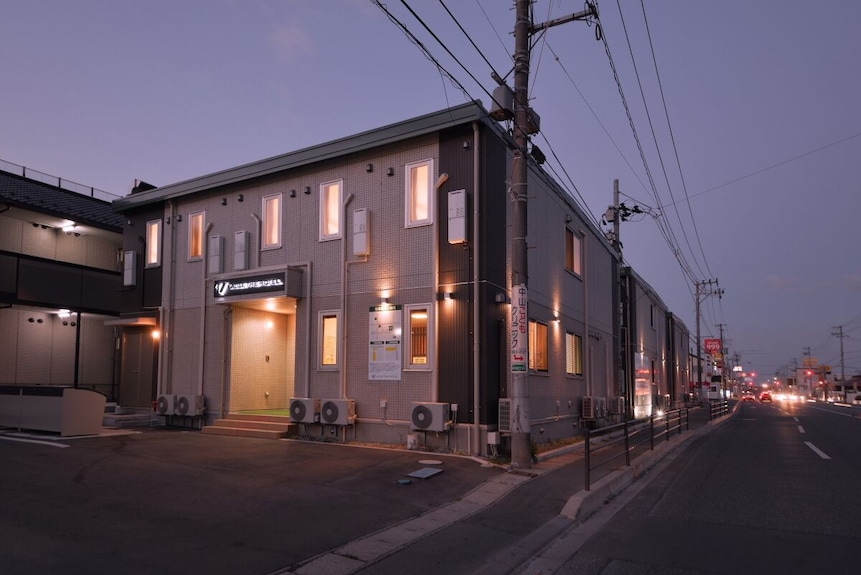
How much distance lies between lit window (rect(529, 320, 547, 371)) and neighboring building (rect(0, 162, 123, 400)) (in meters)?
16.8

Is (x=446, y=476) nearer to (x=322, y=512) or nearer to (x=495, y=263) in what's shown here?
(x=322, y=512)

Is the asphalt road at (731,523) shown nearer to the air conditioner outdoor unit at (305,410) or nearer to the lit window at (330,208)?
the air conditioner outdoor unit at (305,410)

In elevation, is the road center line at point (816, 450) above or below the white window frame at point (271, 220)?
below

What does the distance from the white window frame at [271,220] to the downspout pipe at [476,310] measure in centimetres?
603

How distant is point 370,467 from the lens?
1147 centimetres

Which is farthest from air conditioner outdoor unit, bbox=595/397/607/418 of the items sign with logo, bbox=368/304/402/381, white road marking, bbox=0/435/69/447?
white road marking, bbox=0/435/69/447

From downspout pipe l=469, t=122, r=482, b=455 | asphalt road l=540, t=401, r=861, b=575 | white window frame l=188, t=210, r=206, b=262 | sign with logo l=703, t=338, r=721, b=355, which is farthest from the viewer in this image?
sign with logo l=703, t=338, r=721, b=355

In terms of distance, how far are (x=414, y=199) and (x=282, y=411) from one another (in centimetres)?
772

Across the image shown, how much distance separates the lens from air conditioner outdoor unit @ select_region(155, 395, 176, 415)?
1777 cm

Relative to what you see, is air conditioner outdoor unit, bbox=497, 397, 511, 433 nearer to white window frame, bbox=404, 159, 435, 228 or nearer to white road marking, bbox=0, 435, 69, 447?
white window frame, bbox=404, 159, 435, 228

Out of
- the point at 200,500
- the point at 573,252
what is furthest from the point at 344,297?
the point at 573,252

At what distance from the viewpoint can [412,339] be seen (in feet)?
46.7

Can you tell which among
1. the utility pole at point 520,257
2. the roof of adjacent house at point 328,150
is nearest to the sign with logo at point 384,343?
the utility pole at point 520,257

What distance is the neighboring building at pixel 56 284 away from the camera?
22.5 m
